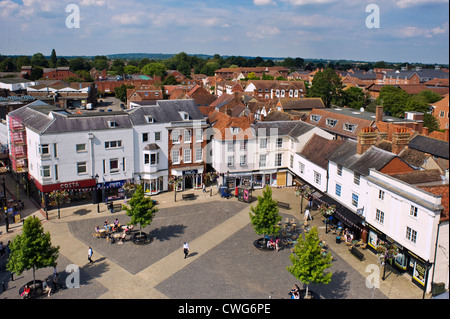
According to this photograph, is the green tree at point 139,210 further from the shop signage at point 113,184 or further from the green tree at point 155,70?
the green tree at point 155,70

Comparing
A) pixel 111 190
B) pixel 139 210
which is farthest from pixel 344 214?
pixel 111 190

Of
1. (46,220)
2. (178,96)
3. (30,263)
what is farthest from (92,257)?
(178,96)

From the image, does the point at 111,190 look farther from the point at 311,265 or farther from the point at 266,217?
the point at 311,265

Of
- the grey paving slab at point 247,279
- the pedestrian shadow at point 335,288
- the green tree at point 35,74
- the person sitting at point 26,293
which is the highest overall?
the green tree at point 35,74

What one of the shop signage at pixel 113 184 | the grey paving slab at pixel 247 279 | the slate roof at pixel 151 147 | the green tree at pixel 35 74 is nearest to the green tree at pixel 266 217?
the grey paving slab at pixel 247 279

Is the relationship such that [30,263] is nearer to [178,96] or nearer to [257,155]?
[257,155]

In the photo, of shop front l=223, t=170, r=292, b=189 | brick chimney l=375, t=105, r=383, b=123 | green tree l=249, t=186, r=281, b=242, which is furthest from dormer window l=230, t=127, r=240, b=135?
brick chimney l=375, t=105, r=383, b=123
